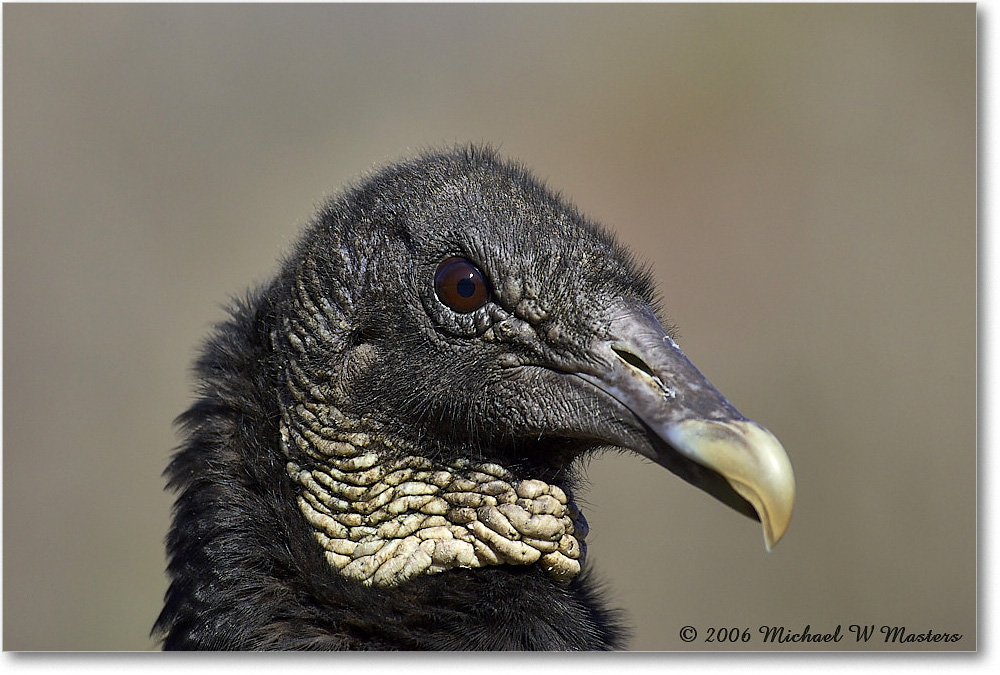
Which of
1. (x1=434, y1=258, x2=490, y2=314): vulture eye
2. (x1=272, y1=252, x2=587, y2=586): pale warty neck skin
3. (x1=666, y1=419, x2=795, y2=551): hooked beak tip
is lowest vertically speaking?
(x1=666, y1=419, x2=795, y2=551): hooked beak tip

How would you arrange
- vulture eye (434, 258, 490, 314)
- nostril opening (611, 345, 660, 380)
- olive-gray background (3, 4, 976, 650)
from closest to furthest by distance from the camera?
nostril opening (611, 345, 660, 380)
vulture eye (434, 258, 490, 314)
olive-gray background (3, 4, 976, 650)

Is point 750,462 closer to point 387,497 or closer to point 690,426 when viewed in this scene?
point 690,426

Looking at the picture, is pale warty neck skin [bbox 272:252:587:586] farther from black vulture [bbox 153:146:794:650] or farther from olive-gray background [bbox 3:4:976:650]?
olive-gray background [bbox 3:4:976:650]

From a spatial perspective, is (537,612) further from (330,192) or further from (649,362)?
(330,192)

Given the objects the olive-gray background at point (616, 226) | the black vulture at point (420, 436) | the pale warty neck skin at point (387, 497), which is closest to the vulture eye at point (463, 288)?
the black vulture at point (420, 436)

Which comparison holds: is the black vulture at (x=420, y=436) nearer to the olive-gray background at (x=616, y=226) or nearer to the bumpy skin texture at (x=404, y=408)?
the bumpy skin texture at (x=404, y=408)

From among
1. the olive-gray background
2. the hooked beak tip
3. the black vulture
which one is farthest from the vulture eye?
the olive-gray background
